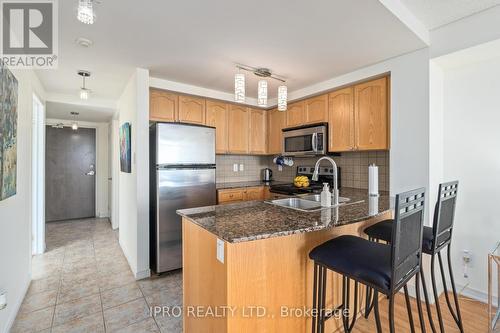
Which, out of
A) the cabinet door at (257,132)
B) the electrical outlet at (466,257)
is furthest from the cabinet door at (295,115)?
the electrical outlet at (466,257)

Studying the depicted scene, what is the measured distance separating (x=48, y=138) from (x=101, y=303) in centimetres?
452

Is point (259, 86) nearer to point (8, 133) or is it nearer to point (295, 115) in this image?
point (295, 115)

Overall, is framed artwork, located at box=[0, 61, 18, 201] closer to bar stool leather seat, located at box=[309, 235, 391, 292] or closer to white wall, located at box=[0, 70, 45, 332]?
white wall, located at box=[0, 70, 45, 332]

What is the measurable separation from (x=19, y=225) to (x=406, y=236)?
3037 millimetres

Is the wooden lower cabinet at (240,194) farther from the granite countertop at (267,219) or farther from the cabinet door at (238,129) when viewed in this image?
the granite countertop at (267,219)

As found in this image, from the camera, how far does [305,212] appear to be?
5.22 feet

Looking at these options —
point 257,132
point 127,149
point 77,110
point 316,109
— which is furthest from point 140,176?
point 77,110

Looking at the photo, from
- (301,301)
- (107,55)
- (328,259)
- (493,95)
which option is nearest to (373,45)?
(493,95)

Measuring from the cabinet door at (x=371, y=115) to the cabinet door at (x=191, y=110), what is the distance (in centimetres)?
203

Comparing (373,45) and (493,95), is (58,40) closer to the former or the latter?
(373,45)

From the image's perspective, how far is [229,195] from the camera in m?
3.39

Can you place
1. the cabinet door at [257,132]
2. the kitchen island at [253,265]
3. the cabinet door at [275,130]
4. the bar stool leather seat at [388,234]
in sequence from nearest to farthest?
the kitchen island at [253,265]
the bar stool leather seat at [388,234]
the cabinet door at [275,130]
the cabinet door at [257,132]

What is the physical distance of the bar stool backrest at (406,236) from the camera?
111 cm

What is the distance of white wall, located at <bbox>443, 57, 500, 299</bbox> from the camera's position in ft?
7.10
